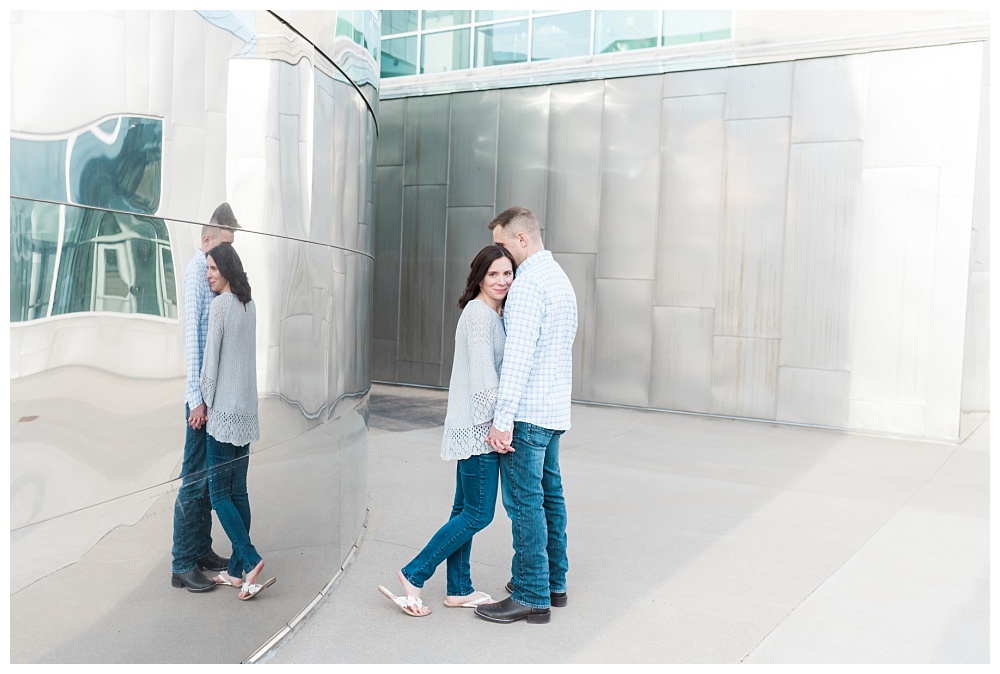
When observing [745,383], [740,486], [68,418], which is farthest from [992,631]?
[745,383]

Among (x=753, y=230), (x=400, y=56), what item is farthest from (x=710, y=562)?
(x=400, y=56)

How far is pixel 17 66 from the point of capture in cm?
249

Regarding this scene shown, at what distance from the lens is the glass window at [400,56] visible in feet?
46.8

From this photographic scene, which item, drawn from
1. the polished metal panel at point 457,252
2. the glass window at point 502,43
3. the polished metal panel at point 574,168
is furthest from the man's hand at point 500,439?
the glass window at point 502,43

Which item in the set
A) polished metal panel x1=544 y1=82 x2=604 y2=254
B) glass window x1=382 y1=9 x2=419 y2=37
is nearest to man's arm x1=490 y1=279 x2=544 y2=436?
polished metal panel x1=544 y1=82 x2=604 y2=254

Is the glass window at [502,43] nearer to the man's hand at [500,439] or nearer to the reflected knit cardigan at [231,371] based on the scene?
the man's hand at [500,439]

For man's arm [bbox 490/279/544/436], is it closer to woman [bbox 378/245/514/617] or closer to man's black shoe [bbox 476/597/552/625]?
woman [bbox 378/245/514/617]

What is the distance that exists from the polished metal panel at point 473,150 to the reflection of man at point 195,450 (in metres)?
10.4

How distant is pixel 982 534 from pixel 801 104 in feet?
21.0

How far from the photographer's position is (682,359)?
39.5 ft

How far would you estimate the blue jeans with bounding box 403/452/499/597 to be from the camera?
4.32m

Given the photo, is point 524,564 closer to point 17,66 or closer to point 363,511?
point 363,511

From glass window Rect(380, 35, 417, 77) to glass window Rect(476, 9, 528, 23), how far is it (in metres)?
1.31

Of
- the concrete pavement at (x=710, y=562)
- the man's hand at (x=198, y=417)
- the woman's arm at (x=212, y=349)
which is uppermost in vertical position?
the woman's arm at (x=212, y=349)
